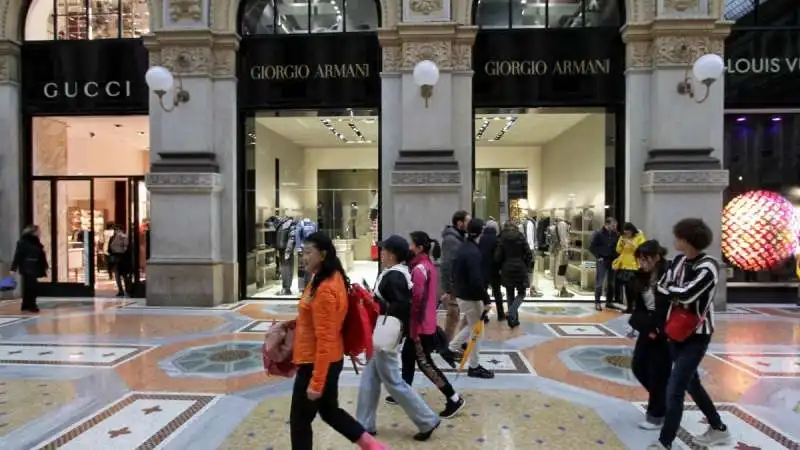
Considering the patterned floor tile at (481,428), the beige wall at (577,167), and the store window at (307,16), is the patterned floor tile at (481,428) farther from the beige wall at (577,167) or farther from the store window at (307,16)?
the store window at (307,16)

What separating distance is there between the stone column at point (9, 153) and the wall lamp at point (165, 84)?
139 inches

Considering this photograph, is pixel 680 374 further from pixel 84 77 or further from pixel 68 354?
pixel 84 77

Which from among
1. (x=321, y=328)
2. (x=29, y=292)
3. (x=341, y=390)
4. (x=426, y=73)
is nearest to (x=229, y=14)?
(x=426, y=73)

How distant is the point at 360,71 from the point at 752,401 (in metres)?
8.58

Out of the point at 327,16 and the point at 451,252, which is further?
the point at 327,16

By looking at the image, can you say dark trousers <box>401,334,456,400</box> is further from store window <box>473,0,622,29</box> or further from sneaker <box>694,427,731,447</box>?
store window <box>473,0,622,29</box>

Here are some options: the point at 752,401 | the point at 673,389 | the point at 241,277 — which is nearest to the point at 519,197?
the point at 241,277

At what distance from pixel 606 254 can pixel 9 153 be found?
484 inches

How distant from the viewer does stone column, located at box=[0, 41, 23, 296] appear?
11742mm

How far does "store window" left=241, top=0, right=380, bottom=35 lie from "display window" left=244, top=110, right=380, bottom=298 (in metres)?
1.67

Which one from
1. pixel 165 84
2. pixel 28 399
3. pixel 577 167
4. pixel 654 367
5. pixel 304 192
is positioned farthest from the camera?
pixel 577 167

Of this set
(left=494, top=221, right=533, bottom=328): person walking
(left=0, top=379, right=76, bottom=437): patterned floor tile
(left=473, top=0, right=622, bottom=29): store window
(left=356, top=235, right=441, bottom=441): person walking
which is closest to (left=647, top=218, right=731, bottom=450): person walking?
(left=356, top=235, right=441, bottom=441): person walking

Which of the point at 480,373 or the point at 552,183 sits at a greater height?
the point at 552,183

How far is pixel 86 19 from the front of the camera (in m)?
12.0
